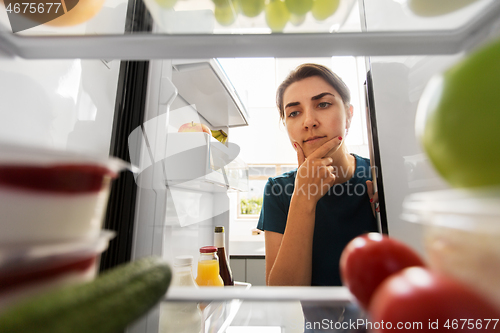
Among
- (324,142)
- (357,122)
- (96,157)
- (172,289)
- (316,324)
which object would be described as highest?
(357,122)

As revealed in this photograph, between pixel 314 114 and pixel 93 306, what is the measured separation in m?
0.86

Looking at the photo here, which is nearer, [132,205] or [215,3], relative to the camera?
[215,3]

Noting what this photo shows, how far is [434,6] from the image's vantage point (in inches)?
11.6

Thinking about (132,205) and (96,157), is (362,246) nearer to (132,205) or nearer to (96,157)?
(96,157)

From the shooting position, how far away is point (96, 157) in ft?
0.56

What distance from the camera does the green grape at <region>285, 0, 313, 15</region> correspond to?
294 millimetres

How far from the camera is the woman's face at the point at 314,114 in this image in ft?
2.82

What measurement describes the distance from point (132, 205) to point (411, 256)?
0.51m

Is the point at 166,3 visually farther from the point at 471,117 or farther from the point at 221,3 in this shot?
the point at 471,117

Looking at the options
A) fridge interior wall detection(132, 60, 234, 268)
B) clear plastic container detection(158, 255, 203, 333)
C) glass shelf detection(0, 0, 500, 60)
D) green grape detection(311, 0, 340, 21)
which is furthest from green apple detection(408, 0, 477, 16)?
clear plastic container detection(158, 255, 203, 333)

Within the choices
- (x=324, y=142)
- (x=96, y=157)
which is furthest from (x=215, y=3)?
(x=324, y=142)

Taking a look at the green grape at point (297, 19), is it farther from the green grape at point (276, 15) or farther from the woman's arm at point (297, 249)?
the woman's arm at point (297, 249)

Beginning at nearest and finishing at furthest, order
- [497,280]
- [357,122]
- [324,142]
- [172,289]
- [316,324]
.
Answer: [497,280], [172,289], [316,324], [324,142], [357,122]

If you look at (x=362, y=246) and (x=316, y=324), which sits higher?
(x=362, y=246)
